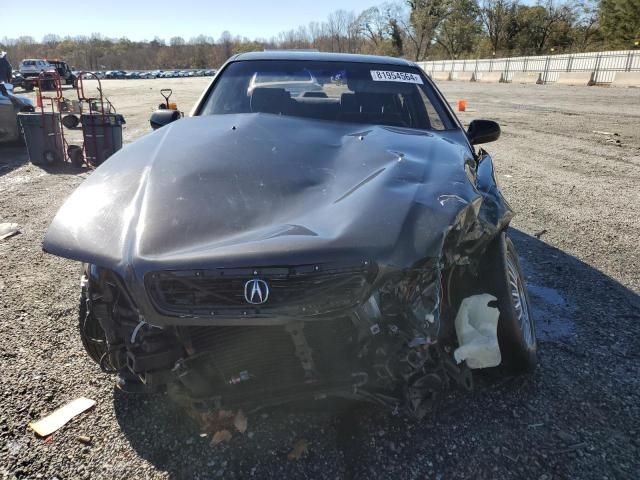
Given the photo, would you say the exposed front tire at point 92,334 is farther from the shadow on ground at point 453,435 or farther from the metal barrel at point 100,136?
the metal barrel at point 100,136

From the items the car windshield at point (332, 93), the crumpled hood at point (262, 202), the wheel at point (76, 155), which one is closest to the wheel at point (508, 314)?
the crumpled hood at point (262, 202)

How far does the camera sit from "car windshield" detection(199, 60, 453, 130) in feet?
10.4

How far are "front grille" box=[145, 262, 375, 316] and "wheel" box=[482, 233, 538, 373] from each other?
951mm

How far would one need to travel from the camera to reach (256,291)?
1.63m

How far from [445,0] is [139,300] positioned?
71.3 m

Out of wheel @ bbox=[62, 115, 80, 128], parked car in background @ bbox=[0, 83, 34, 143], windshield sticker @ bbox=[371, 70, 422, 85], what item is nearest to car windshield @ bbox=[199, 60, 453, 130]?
windshield sticker @ bbox=[371, 70, 422, 85]

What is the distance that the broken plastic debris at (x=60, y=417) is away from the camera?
2.18 meters

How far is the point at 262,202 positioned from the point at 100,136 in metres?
6.99

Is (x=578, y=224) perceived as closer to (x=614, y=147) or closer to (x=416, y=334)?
(x=416, y=334)

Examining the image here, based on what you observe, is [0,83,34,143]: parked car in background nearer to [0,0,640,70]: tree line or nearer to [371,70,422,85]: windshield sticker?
[371,70,422,85]: windshield sticker

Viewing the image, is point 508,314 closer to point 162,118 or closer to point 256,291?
point 256,291

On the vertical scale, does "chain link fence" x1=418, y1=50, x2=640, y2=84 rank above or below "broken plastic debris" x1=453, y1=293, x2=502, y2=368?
above

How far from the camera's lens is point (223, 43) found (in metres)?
123

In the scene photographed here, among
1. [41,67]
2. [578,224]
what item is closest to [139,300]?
[578,224]
